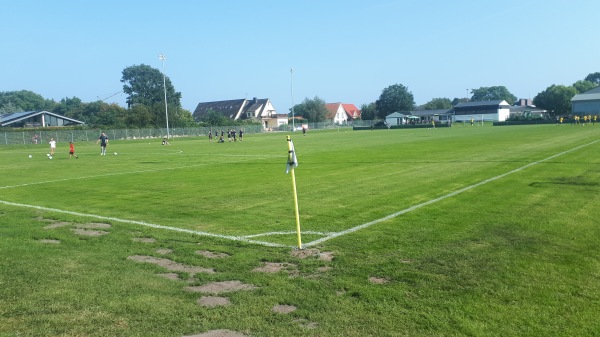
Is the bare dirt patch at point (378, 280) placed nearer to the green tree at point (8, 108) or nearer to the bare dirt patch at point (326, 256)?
the bare dirt patch at point (326, 256)

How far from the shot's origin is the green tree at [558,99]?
128 metres

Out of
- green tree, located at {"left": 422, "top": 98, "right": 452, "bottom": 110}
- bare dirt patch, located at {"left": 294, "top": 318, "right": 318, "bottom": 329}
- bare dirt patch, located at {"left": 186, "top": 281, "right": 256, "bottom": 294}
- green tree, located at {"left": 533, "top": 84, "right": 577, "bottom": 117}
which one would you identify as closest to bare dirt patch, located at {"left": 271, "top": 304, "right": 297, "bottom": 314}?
bare dirt patch, located at {"left": 294, "top": 318, "right": 318, "bottom": 329}

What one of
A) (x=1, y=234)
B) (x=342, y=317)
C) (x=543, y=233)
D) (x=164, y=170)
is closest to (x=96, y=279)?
(x=342, y=317)

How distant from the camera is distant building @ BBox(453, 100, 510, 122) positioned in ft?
450

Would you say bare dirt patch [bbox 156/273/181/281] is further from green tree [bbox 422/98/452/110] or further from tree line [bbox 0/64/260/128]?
green tree [bbox 422/98/452/110]

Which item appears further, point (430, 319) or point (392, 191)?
point (392, 191)

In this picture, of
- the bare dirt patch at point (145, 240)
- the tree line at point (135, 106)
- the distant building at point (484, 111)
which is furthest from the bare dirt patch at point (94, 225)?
the distant building at point (484, 111)

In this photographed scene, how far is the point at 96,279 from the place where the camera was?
21.2 ft

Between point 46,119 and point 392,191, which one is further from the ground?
point 46,119

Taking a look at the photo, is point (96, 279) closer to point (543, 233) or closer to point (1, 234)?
point (1, 234)

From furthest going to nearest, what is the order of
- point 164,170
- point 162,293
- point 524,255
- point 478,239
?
point 164,170 < point 478,239 < point 524,255 < point 162,293

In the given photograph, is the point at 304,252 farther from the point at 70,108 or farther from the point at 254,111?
the point at 70,108

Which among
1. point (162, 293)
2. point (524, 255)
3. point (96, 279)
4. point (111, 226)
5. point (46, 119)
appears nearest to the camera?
point (162, 293)

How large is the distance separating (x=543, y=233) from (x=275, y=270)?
4.75m
